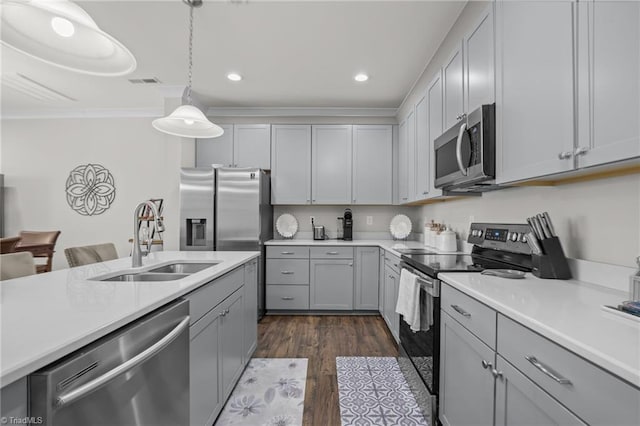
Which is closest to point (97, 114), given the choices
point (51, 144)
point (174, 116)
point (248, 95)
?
point (51, 144)

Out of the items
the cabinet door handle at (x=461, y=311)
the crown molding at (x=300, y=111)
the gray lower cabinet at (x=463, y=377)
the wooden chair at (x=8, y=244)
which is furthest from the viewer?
the crown molding at (x=300, y=111)

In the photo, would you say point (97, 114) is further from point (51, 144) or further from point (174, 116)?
point (174, 116)

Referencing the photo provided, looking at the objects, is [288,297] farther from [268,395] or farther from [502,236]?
[502,236]

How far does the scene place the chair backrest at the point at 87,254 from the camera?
6.61 feet

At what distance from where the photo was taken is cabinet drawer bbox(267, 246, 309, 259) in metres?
3.64

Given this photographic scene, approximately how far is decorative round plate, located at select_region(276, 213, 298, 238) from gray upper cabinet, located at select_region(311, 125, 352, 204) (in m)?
0.48

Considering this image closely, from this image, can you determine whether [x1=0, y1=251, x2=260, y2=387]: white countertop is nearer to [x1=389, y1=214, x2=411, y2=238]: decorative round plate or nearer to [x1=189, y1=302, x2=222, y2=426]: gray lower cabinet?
[x1=189, y1=302, x2=222, y2=426]: gray lower cabinet

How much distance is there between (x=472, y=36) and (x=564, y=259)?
1441 millimetres

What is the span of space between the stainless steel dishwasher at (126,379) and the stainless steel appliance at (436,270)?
127 cm

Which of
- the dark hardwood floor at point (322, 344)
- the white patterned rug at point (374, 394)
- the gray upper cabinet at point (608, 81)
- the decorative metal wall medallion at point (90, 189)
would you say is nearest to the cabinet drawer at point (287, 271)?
the dark hardwood floor at point (322, 344)

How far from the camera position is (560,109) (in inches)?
44.4

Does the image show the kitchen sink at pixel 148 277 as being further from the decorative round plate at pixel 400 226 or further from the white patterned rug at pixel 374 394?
the decorative round plate at pixel 400 226

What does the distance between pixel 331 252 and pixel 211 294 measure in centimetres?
221

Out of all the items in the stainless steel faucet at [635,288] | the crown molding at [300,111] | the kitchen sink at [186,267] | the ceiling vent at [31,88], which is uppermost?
the ceiling vent at [31,88]
